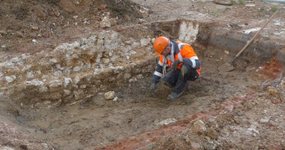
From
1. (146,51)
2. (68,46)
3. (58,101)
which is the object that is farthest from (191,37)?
(58,101)

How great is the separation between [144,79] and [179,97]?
1167mm

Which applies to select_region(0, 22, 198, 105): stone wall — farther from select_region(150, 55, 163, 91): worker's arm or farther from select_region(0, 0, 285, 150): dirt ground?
select_region(150, 55, 163, 91): worker's arm

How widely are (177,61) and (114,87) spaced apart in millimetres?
1697

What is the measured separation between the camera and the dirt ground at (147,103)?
2.64 meters

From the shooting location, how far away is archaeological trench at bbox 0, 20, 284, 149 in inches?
126

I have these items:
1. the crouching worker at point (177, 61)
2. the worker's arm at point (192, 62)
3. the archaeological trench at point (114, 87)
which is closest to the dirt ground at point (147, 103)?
the archaeological trench at point (114, 87)

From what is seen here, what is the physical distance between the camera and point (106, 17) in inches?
221

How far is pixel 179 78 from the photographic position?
13.8 feet

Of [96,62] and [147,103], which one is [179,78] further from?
[96,62]

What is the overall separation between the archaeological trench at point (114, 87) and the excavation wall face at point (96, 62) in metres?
0.02

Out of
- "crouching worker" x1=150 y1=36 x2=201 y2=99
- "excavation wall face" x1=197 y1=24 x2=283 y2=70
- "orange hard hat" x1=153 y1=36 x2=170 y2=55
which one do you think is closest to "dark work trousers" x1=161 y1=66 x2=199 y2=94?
"crouching worker" x1=150 y1=36 x2=201 y2=99

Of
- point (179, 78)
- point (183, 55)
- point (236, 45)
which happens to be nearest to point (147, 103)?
point (179, 78)

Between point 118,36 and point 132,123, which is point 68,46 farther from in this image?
point 132,123

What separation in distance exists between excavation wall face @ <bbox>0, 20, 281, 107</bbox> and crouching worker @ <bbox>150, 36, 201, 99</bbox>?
1.00 metres
